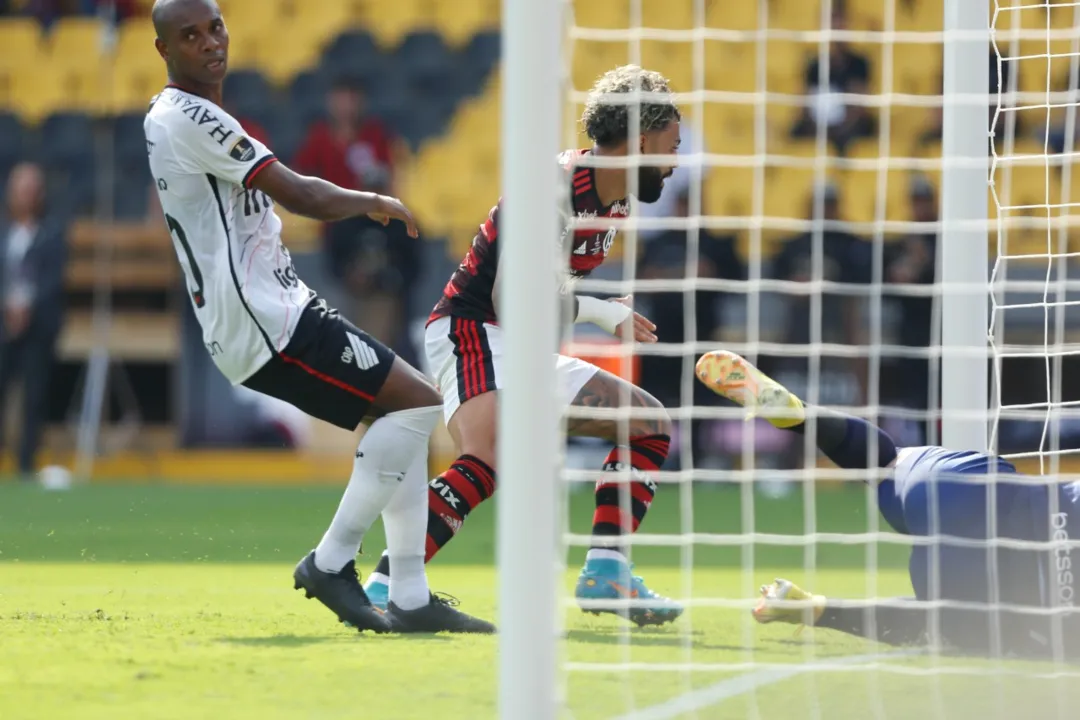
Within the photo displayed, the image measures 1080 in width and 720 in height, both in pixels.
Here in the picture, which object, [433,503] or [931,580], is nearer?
[931,580]

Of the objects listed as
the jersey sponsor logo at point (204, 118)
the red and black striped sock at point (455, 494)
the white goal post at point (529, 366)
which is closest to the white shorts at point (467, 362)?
the red and black striped sock at point (455, 494)

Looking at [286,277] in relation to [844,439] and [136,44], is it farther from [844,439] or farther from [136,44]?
[136,44]

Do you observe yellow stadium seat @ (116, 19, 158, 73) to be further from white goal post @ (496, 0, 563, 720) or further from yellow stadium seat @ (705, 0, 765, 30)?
white goal post @ (496, 0, 563, 720)

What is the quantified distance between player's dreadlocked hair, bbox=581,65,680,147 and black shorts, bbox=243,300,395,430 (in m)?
0.95

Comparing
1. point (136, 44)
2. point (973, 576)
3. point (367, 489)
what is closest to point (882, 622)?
point (973, 576)

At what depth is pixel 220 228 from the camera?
4043 millimetres

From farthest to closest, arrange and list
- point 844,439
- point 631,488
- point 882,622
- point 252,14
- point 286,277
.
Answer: point 252,14
point 631,488
point 844,439
point 286,277
point 882,622

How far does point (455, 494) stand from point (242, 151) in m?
1.23

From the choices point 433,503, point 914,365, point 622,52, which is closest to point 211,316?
point 433,503

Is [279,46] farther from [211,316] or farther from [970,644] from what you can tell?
[970,644]

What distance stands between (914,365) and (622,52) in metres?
3.54

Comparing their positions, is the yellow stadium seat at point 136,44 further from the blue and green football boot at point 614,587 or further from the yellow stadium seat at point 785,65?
the blue and green football boot at point 614,587

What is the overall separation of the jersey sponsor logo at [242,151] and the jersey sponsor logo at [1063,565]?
90.1 inches

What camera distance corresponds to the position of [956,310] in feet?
15.3
